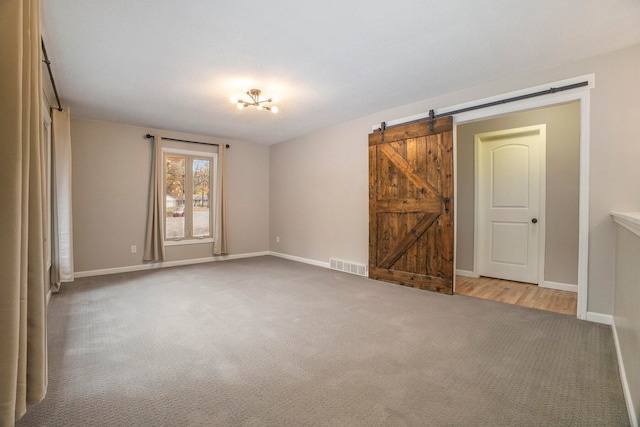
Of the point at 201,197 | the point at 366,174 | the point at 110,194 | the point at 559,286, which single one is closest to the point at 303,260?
the point at 366,174

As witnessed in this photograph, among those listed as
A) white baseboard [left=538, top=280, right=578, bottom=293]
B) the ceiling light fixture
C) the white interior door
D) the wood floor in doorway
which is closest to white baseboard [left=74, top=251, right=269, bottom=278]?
the ceiling light fixture

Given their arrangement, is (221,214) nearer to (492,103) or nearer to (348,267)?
(348,267)

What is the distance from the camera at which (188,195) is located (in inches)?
234

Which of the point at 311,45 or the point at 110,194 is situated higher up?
the point at 311,45

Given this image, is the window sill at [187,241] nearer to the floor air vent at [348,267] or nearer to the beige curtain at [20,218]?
the floor air vent at [348,267]

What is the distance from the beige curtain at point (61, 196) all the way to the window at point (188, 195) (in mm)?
1614

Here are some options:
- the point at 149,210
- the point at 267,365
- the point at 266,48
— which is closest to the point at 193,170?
the point at 149,210

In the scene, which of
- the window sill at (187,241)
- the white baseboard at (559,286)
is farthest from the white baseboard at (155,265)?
the white baseboard at (559,286)

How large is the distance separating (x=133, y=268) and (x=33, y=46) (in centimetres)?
482

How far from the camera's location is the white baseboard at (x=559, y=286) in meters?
3.97

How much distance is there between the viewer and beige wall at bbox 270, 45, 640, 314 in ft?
9.04

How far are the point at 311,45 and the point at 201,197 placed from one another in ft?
14.2

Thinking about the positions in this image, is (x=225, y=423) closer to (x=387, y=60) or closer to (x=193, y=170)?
(x=387, y=60)

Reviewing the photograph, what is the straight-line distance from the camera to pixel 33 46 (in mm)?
1273
